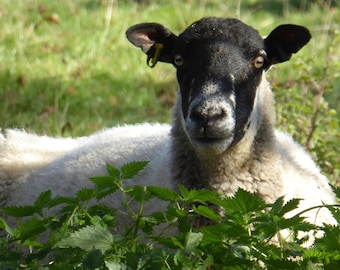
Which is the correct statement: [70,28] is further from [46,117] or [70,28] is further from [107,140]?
[107,140]

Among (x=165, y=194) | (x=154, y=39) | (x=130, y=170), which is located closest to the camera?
(x=165, y=194)

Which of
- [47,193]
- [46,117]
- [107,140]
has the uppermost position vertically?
[47,193]

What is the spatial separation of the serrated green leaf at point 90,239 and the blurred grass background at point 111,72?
383 centimetres

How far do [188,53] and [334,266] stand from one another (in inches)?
86.0

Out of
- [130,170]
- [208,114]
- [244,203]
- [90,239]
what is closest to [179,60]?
[208,114]

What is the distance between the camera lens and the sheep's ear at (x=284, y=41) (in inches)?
209

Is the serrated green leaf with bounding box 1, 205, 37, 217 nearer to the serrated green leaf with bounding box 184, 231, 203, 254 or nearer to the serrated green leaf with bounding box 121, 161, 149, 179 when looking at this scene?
the serrated green leaf with bounding box 121, 161, 149, 179

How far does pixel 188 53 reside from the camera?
505 centimetres

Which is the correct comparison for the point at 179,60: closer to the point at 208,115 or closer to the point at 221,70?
the point at 221,70

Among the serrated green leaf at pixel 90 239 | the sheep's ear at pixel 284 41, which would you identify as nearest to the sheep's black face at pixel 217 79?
the sheep's ear at pixel 284 41

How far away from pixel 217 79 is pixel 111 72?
18.2 feet

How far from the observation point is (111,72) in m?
10.3

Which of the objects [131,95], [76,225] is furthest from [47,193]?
[131,95]

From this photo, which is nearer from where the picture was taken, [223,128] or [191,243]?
[191,243]
